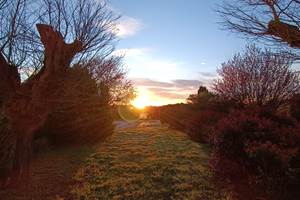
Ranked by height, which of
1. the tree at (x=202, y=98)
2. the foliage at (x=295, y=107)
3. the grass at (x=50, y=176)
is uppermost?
the tree at (x=202, y=98)

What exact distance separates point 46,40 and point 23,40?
2.00ft

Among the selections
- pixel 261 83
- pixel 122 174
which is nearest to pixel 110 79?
pixel 122 174

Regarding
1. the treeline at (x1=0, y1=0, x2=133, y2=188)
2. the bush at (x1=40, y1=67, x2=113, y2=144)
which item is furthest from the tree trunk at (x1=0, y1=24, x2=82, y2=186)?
the bush at (x1=40, y1=67, x2=113, y2=144)

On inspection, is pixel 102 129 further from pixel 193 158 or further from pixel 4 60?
pixel 4 60

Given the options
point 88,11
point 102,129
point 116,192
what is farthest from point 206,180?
point 102,129

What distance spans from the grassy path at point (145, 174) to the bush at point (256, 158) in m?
0.65

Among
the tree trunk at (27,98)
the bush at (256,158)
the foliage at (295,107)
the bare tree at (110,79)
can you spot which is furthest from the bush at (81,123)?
the foliage at (295,107)

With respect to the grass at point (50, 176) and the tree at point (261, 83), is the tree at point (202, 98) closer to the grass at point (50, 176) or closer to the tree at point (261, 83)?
the tree at point (261, 83)

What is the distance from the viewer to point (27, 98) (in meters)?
7.94

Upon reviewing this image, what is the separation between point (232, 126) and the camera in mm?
8578

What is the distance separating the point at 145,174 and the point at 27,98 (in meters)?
3.71

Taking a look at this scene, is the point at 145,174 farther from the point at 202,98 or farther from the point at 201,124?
the point at 202,98

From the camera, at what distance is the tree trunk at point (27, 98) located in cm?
762

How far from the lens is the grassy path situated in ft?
25.7
